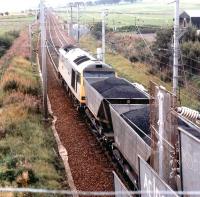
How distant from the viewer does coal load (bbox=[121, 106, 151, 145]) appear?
1383cm

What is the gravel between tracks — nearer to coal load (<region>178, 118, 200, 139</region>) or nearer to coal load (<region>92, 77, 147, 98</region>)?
coal load (<region>92, 77, 147, 98</region>)

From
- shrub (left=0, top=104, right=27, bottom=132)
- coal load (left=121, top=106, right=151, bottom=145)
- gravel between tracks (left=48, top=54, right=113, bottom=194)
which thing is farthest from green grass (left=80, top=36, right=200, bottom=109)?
coal load (left=121, top=106, right=151, bottom=145)

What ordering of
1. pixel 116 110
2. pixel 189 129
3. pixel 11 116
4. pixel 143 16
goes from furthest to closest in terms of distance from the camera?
pixel 143 16 → pixel 11 116 → pixel 116 110 → pixel 189 129

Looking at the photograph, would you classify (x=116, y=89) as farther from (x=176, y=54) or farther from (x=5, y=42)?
(x=5, y=42)

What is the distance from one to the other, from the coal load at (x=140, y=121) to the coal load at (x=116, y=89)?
2.37 meters

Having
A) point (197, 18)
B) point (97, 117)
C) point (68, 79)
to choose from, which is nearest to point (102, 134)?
point (97, 117)

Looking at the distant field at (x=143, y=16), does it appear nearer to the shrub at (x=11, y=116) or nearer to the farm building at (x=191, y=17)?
the farm building at (x=191, y=17)

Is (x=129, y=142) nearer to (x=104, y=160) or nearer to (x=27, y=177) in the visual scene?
(x=27, y=177)

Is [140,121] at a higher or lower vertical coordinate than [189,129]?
lower

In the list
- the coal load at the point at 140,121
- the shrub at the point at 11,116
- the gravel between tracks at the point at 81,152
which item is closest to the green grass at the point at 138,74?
the gravel between tracks at the point at 81,152

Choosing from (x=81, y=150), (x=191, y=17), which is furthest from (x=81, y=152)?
(x=191, y=17)

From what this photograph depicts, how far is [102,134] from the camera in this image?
61.7 ft

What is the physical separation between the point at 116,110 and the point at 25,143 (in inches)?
153

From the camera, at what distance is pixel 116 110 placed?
16734mm
